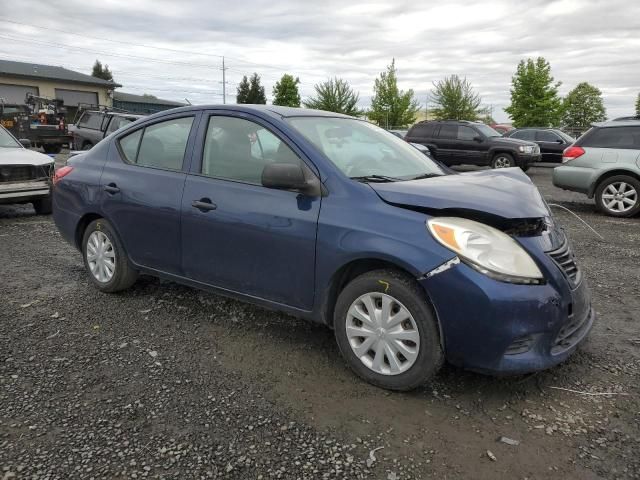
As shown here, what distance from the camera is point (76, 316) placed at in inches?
165

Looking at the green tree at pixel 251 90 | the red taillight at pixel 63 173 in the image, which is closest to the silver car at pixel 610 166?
the red taillight at pixel 63 173

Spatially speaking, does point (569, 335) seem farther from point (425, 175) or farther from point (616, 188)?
point (616, 188)

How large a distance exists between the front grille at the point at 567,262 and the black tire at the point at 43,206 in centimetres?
790

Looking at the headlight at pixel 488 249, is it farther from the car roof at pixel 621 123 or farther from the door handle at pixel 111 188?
the car roof at pixel 621 123

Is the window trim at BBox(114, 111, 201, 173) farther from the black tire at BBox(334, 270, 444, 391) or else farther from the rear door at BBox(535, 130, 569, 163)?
the rear door at BBox(535, 130, 569, 163)

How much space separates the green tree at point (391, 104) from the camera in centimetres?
4428

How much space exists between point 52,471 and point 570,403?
2618mm

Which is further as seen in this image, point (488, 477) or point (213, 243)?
point (213, 243)

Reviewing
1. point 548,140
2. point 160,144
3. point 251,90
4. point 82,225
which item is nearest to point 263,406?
point 160,144

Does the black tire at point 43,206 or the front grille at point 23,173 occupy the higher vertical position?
the front grille at point 23,173

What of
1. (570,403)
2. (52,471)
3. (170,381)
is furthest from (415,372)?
(52,471)

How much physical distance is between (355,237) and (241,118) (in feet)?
4.42

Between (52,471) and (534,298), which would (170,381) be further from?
(534,298)

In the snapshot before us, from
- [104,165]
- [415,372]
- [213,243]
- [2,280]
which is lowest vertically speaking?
[2,280]
